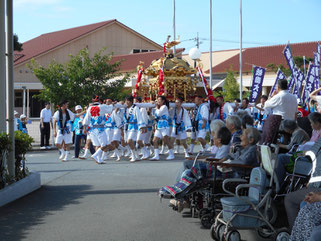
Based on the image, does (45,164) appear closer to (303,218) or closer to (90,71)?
(90,71)

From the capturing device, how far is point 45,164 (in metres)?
14.4

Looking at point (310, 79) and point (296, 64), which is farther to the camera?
point (296, 64)

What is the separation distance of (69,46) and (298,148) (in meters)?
45.0

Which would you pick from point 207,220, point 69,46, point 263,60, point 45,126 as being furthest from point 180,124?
point 69,46

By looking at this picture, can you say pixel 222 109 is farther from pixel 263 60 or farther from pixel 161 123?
pixel 263 60

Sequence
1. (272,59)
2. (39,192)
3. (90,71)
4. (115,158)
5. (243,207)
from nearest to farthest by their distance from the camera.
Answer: (243,207)
(39,192)
(115,158)
(90,71)
(272,59)

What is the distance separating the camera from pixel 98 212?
7.60 m

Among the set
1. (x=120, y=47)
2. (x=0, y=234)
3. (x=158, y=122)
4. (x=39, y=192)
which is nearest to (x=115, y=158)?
(x=158, y=122)

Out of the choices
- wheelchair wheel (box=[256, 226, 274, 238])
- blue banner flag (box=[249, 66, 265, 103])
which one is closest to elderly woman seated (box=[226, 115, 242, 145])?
wheelchair wheel (box=[256, 226, 274, 238])

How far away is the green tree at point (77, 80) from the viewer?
21.8 m

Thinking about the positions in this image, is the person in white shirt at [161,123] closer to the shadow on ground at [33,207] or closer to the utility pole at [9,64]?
the shadow on ground at [33,207]

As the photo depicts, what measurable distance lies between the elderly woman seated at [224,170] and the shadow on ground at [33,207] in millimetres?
1996

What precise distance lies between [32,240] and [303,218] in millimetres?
3424

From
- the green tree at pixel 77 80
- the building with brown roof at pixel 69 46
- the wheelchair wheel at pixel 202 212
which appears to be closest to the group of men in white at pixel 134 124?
the green tree at pixel 77 80
